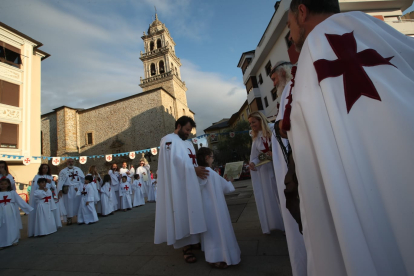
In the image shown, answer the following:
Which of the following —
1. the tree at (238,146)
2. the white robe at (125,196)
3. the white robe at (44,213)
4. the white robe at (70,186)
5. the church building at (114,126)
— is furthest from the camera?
the church building at (114,126)

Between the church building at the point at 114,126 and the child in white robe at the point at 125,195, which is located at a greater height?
the church building at the point at 114,126

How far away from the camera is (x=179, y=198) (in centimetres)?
266

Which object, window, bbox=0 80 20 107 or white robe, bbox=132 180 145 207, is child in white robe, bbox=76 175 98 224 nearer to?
white robe, bbox=132 180 145 207

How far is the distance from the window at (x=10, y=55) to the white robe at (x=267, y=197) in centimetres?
1969

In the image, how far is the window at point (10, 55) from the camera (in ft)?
47.7

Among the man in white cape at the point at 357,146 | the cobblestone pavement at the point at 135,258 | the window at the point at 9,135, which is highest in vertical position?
the window at the point at 9,135

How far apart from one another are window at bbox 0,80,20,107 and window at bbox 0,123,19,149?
1676 mm

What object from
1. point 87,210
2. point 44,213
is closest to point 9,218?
point 44,213

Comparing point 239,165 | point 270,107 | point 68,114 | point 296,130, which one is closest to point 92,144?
point 68,114

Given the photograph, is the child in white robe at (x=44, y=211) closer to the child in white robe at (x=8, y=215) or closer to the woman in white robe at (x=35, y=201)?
the woman in white robe at (x=35, y=201)

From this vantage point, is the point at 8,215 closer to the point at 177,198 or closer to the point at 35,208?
the point at 35,208

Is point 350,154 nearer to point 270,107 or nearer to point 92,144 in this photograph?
point 270,107

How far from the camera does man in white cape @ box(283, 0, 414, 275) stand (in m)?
0.68

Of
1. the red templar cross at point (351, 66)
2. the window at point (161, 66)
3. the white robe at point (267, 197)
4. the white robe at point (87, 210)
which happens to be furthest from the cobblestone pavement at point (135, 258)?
Result: the window at point (161, 66)
